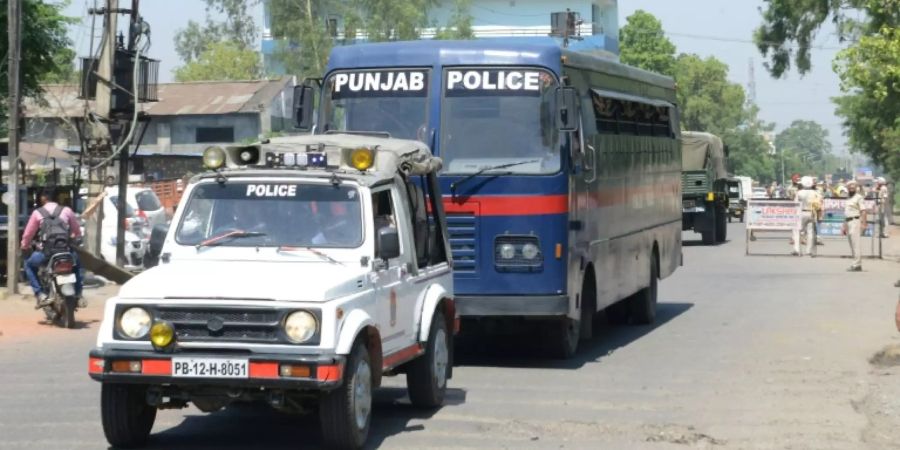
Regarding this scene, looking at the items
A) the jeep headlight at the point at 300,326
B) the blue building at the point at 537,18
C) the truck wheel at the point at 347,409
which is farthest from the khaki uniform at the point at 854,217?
the blue building at the point at 537,18

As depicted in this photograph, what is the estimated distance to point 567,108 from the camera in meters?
13.3

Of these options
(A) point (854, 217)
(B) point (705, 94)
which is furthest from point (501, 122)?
(B) point (705, 94)

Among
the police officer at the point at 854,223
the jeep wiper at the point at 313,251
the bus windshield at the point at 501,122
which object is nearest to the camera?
the jeep wiper at the point at 313,251

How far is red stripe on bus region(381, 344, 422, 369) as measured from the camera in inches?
387

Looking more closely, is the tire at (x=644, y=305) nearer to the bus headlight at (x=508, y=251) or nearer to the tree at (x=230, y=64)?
the bus headlight at (x=508, y=251)

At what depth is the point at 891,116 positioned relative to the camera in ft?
162

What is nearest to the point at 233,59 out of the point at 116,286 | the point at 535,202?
the point at 116,286

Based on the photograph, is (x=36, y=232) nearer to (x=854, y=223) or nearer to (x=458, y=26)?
(x=854, y=223)

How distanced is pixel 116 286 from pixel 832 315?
1200 cm

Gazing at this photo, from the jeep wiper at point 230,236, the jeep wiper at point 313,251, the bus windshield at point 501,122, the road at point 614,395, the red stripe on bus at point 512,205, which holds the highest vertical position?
the bus windshield at point 501,122

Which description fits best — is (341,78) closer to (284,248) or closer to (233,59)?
(284,248)

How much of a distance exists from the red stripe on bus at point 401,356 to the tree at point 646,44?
84.4 metres

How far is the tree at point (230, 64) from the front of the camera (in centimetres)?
9000

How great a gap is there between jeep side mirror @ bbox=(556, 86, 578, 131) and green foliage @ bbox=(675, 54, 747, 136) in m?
102
